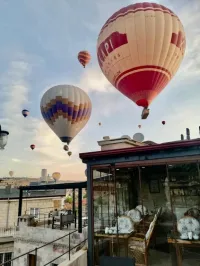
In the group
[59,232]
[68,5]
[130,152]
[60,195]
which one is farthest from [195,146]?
[60,195]

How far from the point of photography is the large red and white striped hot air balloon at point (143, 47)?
30.9 feet

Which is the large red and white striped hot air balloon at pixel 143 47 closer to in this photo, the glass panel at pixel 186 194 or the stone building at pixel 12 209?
the glass panel at pixel 186 194

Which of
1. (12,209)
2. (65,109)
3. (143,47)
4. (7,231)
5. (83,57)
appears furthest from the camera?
(12,209)

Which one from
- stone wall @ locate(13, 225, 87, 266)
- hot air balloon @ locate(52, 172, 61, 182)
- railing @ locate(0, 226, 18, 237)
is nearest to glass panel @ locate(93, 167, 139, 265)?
stone wall @ locate(13, 225, 87, 266)

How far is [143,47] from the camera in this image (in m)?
9.41

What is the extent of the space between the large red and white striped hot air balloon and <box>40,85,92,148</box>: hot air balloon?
24.8 ft

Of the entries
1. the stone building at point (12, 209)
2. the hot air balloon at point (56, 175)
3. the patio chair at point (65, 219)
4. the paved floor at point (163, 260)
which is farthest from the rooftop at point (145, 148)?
the hot air balloon at point (56, 175)

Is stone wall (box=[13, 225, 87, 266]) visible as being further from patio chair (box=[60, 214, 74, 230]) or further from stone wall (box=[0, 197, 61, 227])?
stone wall (box=[0, 197, 61, 227])

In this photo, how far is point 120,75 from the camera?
1005 centimetres

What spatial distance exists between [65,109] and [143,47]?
9056 mm

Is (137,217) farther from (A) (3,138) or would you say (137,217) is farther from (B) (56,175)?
(B) (56,175)

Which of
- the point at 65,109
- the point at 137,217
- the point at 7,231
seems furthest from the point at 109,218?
the point at 7,231

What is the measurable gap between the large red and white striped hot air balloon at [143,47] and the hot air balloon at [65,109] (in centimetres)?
756

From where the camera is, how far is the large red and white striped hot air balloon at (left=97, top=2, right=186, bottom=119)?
9.41 metres
